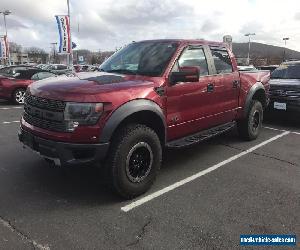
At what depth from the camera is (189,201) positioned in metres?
4.27

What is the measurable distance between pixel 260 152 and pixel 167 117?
99.7 inches

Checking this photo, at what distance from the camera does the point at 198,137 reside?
539 cm

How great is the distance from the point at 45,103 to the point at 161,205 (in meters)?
1.76

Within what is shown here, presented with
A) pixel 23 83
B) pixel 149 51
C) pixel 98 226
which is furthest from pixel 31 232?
pixel 23 83

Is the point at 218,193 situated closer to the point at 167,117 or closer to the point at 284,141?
the point at 167,117

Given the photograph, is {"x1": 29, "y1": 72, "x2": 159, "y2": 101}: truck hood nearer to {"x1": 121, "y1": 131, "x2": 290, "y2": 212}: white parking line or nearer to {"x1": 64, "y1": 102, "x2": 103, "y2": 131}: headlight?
{"x1": 64, "y1": 102, "x2": 103, "y2": 131}: headlight

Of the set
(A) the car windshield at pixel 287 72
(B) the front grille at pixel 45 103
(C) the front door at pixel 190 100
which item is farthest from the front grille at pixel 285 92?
(B) the front grille at pixel 45 103

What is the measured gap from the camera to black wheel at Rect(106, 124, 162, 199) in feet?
13.1

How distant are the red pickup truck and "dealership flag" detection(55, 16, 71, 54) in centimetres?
1736

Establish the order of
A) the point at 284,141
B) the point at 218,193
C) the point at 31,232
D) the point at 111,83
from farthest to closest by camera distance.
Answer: the point at 284,141 → the point at 218,193 → the point at 111,83 → the point at 31,232

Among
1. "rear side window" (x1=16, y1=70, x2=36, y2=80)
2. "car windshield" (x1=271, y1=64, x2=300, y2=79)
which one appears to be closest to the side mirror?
"car windshield" (x1=271, y1=64, x2=300, y2=79)

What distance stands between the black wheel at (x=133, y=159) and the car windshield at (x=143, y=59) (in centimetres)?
96

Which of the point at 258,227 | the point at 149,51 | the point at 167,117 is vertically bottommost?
the point at 258,227

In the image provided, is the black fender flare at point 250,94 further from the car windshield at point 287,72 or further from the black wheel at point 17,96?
the black wheel at point 17,96
